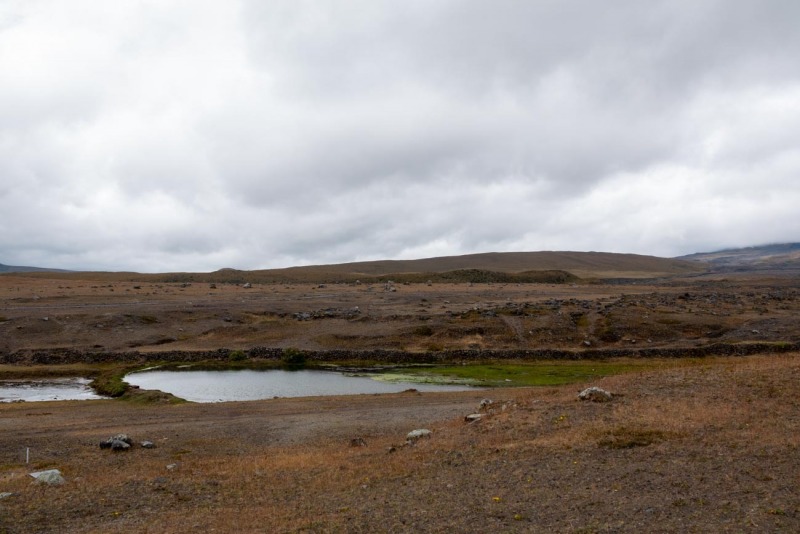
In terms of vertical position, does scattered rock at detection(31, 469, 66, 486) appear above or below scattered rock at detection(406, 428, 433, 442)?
above

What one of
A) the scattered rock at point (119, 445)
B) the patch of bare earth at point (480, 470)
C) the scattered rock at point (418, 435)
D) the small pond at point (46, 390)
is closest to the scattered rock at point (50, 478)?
the patch of bare earth at point (480, 470)

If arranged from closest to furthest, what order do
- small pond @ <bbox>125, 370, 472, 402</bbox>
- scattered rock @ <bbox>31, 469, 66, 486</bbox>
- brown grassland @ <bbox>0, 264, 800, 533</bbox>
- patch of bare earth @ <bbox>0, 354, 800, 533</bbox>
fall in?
patch of bare earth @ <bbox>0, 354, 800, 533</bbox>
brown grassland @ <bbox>0, 264, 800, 533</bbox>
scattered rock @ <bbox>31, 469, 66, 486</bbox>
small pond @ <bbox>125, 370, 472, 402</bbox>

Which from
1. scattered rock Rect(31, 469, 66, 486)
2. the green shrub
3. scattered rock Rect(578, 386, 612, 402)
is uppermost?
scattered rock Rect(578, 386, 612, 402)

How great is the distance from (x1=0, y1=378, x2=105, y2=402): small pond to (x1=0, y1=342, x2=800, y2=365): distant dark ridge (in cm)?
781

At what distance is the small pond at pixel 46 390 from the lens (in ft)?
150

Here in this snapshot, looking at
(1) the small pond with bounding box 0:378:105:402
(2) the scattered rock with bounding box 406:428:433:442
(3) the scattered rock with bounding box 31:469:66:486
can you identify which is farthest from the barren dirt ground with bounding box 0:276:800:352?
(3) the scattered rock with bounding box 31:469:66:486

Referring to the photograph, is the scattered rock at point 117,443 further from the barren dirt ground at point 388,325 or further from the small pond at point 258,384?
the barren dirt ground at point 388,325

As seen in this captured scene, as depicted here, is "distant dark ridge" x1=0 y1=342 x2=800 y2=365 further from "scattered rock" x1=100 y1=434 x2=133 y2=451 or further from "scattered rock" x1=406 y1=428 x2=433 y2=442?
"scattered rock" x1=406 y1=428 x2=433 y2=442

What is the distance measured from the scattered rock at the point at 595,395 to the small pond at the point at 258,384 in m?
22.4

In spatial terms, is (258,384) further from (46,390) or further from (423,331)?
Result: (423,331)

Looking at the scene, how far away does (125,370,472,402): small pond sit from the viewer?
4678 cm

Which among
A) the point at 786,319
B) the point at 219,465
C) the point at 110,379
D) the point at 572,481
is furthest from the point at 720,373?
the point at 786,319

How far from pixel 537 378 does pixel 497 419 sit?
28.2 metres

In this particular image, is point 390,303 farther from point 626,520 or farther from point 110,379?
point 626,520
